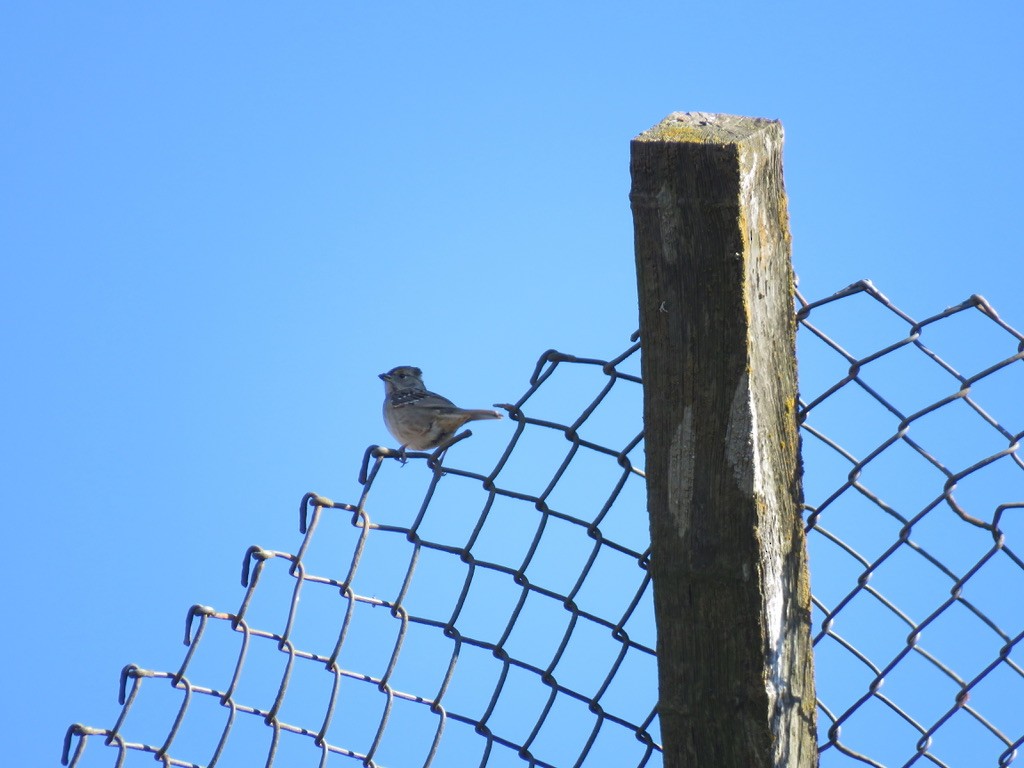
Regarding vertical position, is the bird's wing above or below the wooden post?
above

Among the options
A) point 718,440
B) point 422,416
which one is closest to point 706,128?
point 718,440

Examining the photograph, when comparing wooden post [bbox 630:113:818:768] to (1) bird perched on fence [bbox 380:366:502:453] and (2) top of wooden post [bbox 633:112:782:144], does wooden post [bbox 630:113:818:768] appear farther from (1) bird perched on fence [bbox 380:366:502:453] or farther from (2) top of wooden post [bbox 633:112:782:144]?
(1) bird perched on fence [bbox 380:366:502:453]

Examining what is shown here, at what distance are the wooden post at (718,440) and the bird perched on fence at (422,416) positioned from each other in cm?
462

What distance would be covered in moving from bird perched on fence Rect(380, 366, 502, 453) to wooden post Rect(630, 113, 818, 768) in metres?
4.62

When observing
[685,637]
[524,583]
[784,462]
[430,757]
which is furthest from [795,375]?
[430,757]

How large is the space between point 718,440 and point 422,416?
19.0 ft

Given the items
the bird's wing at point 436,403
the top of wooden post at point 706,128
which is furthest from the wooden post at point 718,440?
the bird's wing at point 436,403

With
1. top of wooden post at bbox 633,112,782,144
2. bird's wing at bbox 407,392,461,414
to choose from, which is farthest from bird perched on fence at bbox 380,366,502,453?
top of wooden post at bbox 633,112,782,144

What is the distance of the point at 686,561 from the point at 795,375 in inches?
13.7

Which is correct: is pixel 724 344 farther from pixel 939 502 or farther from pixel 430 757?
pixel 430 757

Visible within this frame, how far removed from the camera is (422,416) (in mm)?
7410

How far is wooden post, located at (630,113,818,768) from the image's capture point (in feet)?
5.49

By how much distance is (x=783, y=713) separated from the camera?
5.74 ft

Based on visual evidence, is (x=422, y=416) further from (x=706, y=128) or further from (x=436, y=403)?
(x=706, y=128)
